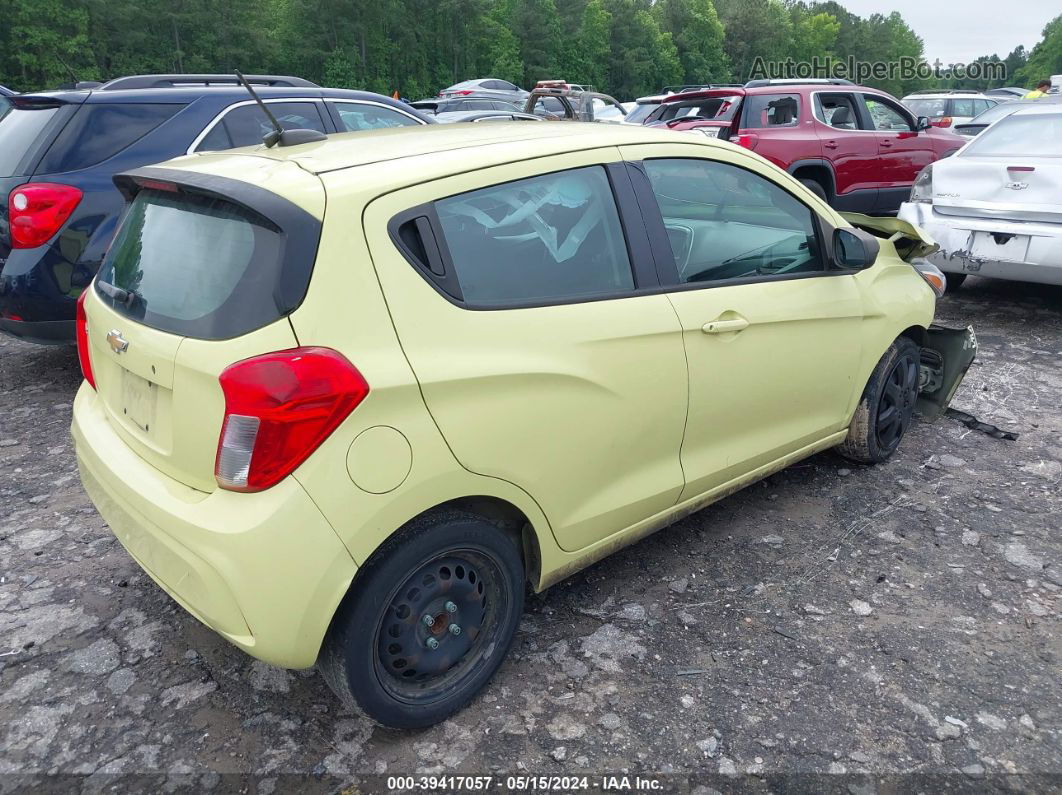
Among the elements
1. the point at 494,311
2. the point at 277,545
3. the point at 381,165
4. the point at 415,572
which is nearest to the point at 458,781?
the point at 415,572

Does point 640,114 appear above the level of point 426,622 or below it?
above

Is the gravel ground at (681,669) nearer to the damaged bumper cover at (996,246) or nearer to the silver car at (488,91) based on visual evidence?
the damaged bumper cover at (996,246)

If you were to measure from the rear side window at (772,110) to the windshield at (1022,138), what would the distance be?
8.90ft

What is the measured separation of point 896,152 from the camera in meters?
9.76

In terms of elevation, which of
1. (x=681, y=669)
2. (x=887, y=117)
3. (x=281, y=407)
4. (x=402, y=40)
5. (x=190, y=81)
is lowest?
(x=681, y=669)

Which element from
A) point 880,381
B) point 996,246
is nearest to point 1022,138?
point 996,246

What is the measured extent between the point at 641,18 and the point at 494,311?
6841 centimetres

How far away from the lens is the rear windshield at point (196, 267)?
2.13m

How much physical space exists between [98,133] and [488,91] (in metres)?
→ 21.6

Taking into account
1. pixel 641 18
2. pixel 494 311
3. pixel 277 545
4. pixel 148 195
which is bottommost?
pixel 277 545

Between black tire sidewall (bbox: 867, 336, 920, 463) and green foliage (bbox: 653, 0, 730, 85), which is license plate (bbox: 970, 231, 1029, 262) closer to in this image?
black tire sidewall (bbox: 867, 336, 920, 463)

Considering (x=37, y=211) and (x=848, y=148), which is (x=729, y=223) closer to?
(x=37, y=211)

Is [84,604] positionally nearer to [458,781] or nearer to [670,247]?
[458,781]

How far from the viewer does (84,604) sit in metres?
3.08
